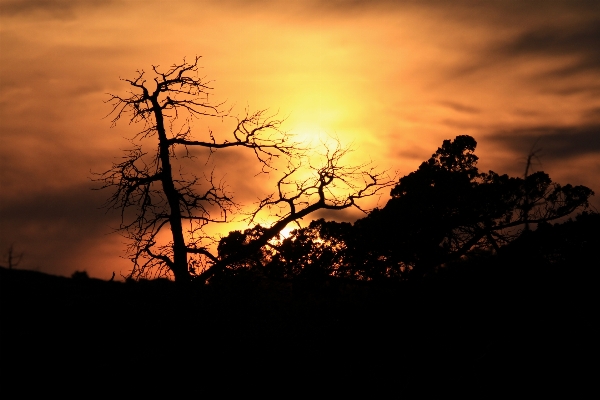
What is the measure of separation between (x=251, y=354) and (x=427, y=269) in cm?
822

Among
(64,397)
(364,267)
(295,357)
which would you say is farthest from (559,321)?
(64,397)

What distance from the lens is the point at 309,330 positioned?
101ft

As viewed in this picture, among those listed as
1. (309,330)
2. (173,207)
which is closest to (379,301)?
(309,330)

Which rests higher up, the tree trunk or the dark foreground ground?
the tree trunk

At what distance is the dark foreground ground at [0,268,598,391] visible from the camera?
87.7 feet

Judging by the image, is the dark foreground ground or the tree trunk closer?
the tree trunk

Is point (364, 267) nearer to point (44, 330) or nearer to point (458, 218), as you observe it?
point (458, 218)

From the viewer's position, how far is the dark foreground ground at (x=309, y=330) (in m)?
26.7

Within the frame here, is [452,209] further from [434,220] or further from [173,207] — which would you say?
[173,207]

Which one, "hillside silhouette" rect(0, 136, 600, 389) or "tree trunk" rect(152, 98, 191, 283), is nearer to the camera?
"tree trunk" rect(152, 98, 191, 283)

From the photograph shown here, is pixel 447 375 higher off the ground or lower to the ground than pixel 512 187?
lower

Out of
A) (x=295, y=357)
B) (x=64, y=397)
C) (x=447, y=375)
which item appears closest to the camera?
(x=64, y=397)

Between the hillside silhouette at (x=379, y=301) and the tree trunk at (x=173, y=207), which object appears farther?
the hillside silhouette at (x=379, y=301)

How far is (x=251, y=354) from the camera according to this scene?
28.8 meters
